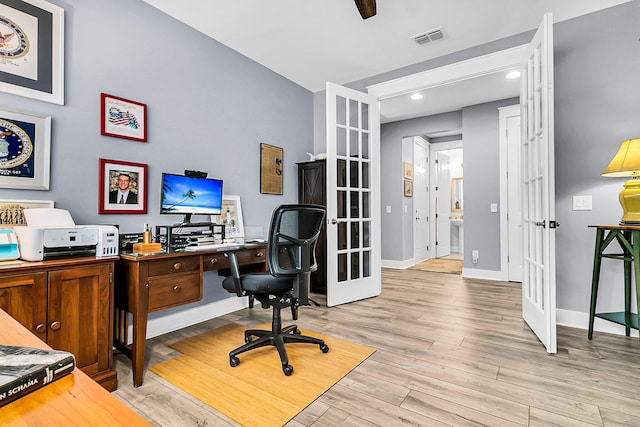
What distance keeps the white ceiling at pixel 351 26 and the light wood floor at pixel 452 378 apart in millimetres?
2675

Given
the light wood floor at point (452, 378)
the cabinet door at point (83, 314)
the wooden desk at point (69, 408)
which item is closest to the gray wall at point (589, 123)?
the light wood floor at point (452, 378)

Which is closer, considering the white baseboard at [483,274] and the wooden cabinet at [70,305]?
the wooden cabinet at [70,305]

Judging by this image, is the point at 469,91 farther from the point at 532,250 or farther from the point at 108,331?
the point at 108,331

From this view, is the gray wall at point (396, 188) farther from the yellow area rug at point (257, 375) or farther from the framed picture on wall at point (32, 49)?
the framed picture on wall at point (32, 49)

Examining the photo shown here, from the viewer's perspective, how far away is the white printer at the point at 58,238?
164 centimetres

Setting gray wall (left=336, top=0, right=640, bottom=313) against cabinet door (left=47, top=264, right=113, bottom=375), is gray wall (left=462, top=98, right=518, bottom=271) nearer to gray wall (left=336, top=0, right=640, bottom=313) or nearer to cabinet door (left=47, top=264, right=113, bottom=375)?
gray wall (left=336, top=0, right=640, bottom=313)

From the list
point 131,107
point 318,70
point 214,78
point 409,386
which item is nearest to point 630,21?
point 318,70

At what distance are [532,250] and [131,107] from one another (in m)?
3.42

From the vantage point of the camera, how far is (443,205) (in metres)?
7.10

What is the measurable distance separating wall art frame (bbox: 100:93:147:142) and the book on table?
2.18 m

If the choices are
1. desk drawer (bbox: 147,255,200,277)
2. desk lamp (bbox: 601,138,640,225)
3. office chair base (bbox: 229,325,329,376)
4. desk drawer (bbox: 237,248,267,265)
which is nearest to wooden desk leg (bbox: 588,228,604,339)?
desk lamp (bbox: 601,138,640,225)

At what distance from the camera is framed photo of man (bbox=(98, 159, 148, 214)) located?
90.1 inches

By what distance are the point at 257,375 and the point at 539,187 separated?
96.7 inches

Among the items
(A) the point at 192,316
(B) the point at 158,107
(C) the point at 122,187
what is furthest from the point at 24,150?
(A) the point at 192,316
